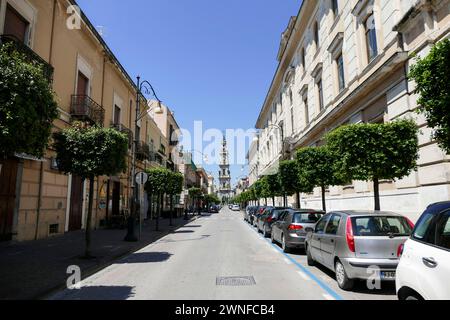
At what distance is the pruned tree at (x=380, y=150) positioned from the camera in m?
10.1

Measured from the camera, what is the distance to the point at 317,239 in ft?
28.1

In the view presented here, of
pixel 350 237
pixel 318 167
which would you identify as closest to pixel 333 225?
pixel 350 237

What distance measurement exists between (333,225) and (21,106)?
22.3 feet

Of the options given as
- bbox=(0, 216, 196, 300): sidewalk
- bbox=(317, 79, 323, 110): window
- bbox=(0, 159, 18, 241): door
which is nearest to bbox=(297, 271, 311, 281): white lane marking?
bbox=(0, 216, 196, 300): sidewalk

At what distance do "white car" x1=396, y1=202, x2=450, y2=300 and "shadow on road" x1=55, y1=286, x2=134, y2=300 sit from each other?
4586mm

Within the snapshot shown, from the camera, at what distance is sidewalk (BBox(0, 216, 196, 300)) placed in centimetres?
647

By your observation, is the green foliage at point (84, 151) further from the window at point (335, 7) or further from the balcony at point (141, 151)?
the window at point (335, 7)

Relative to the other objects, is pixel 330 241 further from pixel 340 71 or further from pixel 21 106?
pixel 340 71

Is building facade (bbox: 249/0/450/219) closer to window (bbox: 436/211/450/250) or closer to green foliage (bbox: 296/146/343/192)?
green foliage (bbox: 296/146/343/192)

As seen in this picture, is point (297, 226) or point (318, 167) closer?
point (297, 226)

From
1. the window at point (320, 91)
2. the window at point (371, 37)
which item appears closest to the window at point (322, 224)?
the window at point (371, 37)

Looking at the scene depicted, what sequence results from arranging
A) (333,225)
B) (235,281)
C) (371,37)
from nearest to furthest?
(235,281), (333,225), (371,37)

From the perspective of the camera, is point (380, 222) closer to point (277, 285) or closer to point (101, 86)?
point (277, 285)
